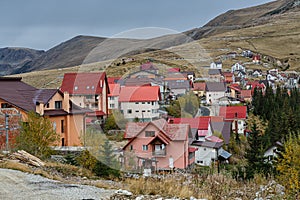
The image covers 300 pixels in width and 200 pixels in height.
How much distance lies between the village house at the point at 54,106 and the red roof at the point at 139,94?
4791mm

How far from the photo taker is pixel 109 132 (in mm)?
19375

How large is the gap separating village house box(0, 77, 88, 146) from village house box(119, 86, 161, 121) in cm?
482

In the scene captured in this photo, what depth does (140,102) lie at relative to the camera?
15023 millimetres

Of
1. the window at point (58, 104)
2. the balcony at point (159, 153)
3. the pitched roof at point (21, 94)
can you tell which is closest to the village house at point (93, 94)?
the window at point (58, 104)

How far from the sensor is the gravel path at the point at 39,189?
7.03m

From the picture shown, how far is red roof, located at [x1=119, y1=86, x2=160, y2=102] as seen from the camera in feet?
50.4

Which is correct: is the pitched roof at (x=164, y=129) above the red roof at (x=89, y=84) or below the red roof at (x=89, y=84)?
below

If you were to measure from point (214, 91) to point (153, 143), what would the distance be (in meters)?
39.3

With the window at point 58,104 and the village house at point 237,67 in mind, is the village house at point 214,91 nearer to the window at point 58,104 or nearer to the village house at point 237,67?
the window at point 58,104

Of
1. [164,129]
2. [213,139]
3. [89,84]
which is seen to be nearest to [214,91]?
[213,139]

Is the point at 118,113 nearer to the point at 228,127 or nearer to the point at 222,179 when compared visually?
the point at 222,179

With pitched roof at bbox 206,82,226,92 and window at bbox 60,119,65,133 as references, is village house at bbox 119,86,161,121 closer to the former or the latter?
window at bbox 60,119,65,133

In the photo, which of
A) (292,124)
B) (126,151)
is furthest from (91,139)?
(292,124)

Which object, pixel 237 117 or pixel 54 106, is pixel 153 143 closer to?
pixel 54 106
